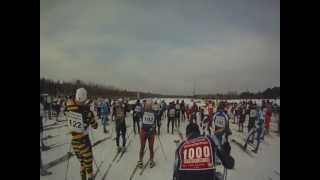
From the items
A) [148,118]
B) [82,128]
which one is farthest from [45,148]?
[148,118]

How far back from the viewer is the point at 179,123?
2762mm

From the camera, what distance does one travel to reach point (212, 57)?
278 cm

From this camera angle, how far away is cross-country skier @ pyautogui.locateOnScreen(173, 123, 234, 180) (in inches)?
109

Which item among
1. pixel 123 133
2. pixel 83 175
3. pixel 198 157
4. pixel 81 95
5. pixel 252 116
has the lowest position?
pixel 83 175

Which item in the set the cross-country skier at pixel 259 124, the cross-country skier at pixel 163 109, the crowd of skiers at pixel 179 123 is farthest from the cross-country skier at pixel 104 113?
the cross-country skier at pixel 259 124

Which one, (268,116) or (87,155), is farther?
(268,116)

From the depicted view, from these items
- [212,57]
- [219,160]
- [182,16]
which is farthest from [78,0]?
[219,160]

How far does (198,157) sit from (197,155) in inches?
0.6

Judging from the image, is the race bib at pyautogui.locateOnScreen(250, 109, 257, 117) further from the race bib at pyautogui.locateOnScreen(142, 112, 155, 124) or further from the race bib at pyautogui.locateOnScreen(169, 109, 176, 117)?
the race bib at pyautogui.locateOnScreen(142, 112, 155, 124)

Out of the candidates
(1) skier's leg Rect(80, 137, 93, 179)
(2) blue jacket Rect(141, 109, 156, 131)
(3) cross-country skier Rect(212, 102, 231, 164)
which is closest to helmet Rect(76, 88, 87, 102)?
(1) skier's leg Rect(80, 137, 93, 179)

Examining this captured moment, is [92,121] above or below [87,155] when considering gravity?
above

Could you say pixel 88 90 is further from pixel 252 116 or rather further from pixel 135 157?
pixel 252 116
